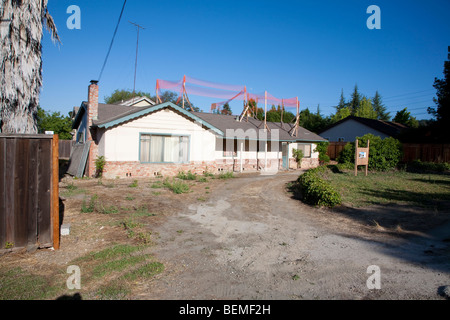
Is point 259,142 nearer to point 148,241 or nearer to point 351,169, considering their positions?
point 351,169

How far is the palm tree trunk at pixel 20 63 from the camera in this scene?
8672 millimetres

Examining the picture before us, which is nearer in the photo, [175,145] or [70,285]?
[70,285]

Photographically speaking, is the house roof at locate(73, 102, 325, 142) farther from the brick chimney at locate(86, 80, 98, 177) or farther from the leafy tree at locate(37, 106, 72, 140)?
the leafy tree at locate(37, 106, 72, 140)

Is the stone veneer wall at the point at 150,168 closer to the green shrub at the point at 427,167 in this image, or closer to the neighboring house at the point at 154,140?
the neighboring house at the point at 154,140

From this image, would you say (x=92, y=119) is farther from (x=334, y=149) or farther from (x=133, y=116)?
(x=334, y=149)

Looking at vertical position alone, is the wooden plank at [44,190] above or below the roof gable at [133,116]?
below

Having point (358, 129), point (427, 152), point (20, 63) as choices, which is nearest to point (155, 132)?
point (20, 63)

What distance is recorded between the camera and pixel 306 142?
26.6m

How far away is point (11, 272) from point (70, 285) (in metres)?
1.20

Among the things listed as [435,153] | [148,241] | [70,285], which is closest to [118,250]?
[148,241]

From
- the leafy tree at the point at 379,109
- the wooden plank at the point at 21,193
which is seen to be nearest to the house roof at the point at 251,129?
the wooden plank at the point at 21,193

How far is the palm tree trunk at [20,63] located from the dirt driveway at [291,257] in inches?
241

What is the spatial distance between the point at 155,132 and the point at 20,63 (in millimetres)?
8101

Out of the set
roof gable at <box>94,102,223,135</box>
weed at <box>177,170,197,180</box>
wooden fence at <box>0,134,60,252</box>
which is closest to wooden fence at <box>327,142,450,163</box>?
roof gable at <box>94,102,223,135</box>
